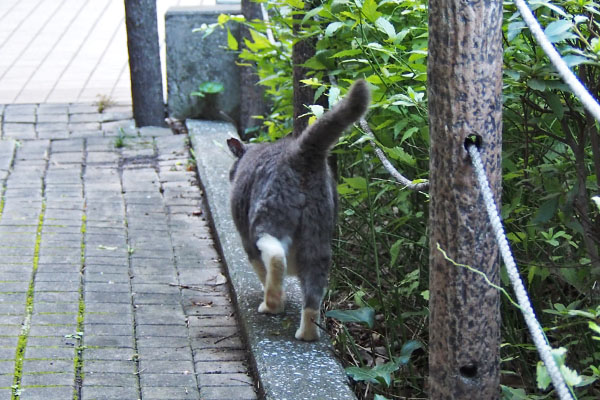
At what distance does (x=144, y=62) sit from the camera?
300 inches

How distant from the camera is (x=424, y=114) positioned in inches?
145

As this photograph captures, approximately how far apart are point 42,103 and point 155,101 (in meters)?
1.37

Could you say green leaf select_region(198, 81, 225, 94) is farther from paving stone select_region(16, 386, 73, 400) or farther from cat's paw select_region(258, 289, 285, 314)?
paving stone select_region(16, 386, 73, 400)

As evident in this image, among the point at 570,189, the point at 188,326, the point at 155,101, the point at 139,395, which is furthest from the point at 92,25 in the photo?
the point at 570,189

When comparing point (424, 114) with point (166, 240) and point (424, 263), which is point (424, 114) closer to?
point (424, 263)

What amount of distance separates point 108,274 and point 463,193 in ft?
9.93

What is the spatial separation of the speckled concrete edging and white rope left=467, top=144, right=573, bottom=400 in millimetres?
1486

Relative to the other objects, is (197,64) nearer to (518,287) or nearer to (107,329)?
(107,329)

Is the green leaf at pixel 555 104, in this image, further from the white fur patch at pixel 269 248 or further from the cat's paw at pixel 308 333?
the cat's paw at pixel 308 333

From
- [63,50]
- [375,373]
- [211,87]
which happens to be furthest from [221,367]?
[63,50]

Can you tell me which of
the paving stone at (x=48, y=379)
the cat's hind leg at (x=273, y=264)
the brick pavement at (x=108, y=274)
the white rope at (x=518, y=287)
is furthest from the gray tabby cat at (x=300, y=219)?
the white rope at (x=518, y=287)

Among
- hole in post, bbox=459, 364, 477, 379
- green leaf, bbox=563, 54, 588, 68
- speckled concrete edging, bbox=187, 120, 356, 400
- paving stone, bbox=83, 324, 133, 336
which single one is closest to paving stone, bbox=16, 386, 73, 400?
paving stone, bbox=83, 324, 133, 336

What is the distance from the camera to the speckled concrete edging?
3674 mm

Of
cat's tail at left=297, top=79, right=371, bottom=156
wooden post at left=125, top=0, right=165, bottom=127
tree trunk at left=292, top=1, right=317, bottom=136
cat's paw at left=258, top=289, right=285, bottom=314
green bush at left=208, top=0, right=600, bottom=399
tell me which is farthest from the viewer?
wooden post at left=125, top=0, right=165, bottom=127
